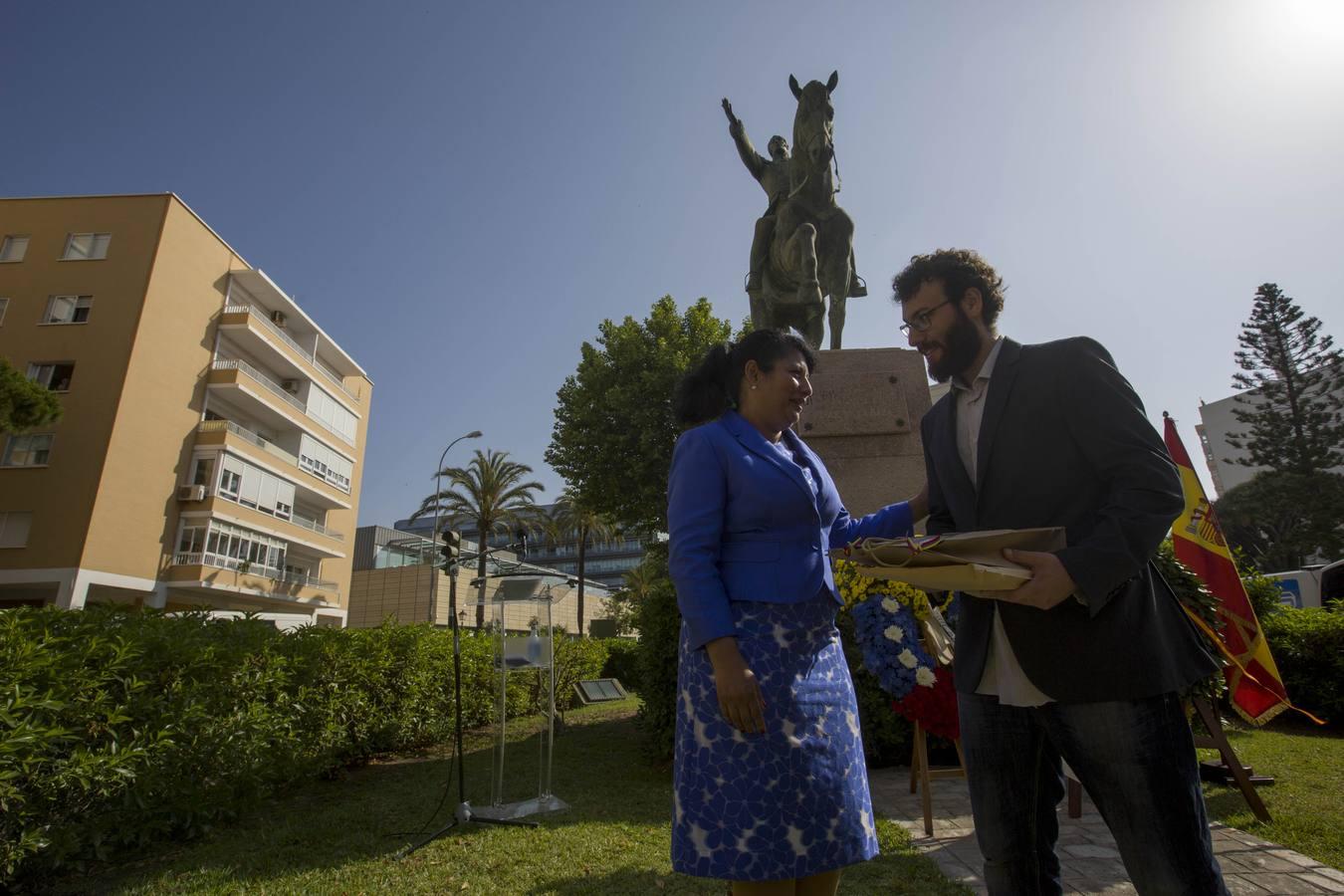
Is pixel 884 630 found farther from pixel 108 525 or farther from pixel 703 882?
pixel 108 525

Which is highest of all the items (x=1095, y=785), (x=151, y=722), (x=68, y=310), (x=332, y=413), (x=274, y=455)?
(x=332, y=413)

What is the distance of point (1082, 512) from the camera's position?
5.81ft

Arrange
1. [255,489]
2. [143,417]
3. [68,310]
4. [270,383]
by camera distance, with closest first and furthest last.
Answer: [143,417] < [68,310] < [255,489] < [270,383]

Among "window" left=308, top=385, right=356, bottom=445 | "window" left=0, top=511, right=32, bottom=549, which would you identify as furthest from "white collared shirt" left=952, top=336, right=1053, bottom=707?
"window" left=308, top=385, right=356, bottom=445

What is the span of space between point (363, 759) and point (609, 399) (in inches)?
513

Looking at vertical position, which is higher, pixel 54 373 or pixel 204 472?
pixel 54 373

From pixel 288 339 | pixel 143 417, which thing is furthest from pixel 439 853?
pixel 288 339

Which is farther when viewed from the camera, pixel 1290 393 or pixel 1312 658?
pixel 1290 393

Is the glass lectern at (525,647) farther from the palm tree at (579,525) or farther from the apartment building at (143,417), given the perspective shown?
the palm tree at (579,525)

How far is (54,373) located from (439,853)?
3155 centimetres

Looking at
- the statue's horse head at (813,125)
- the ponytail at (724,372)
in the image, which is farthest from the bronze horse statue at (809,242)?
the ponytail at (724,372)

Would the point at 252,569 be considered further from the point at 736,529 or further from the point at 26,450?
the point at 736,529

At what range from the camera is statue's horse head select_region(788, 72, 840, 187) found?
24.3ft

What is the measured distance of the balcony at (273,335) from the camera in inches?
1218
